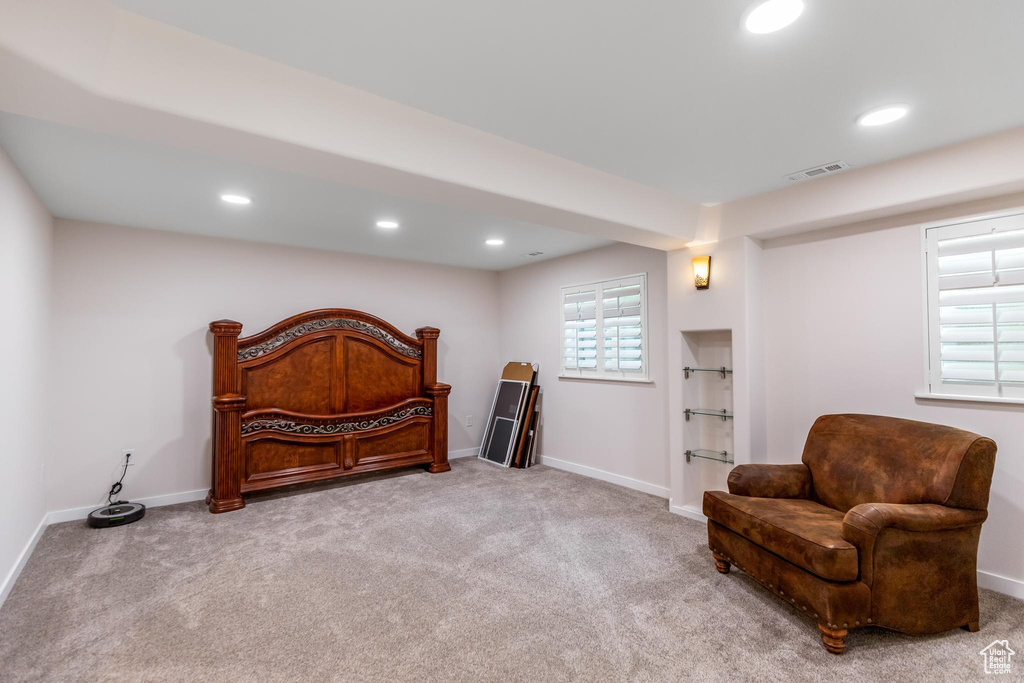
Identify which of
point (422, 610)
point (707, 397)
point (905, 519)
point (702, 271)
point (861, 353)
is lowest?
point (422, 610)

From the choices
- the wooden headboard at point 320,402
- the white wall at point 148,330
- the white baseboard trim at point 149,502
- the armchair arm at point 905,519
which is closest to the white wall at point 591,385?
→ the wooden headboard at point 320,402

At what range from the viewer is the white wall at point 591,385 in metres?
4.36

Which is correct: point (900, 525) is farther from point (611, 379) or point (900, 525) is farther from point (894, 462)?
point (611, 379)

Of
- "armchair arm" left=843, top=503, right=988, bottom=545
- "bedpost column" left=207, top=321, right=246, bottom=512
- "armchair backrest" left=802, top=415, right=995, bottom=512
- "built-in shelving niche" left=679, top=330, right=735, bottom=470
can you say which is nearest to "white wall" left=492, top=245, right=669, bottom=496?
"built-in shelving niche" left=679, top=330, right=735, bottom=470

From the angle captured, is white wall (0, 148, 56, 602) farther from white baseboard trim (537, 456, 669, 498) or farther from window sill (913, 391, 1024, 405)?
window sill (913, 391, 1024, 405)

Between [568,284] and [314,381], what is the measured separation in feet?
9.13

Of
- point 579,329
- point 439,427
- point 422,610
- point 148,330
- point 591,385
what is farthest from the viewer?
point 439,427

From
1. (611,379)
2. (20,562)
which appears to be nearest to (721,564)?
(611,379)

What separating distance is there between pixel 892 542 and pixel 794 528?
14.4 inches

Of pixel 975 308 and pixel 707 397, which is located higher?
pixel 975 308

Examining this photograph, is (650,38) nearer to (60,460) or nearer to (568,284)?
(568,284)

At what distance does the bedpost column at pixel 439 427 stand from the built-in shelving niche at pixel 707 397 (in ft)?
8.33

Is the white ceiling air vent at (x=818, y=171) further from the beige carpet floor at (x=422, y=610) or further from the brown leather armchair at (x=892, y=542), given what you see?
the beige carpet floor at (x=422, y=610)

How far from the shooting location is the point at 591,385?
16.4ft
